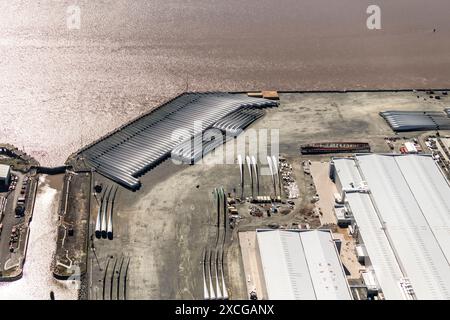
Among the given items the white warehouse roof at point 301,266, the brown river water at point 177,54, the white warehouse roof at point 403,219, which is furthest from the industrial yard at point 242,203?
the brown river water at point 177,54

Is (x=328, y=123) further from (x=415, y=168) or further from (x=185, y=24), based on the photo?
(x=185, y=24)

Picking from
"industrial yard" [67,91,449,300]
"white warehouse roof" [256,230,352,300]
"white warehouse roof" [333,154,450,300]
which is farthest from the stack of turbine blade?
"white warehouse roof" [256,230,352,300]

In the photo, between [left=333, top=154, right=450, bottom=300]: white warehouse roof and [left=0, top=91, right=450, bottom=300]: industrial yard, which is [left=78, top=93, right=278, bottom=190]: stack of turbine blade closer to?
[left=0, top=91, right=450, bottom=300]: industrial yard

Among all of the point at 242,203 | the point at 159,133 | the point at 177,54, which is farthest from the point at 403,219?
the point at 177,54

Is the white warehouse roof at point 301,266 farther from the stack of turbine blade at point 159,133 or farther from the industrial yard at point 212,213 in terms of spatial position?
the stack of turbine blade at point 159,133

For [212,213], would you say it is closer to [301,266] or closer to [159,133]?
[301,266]
